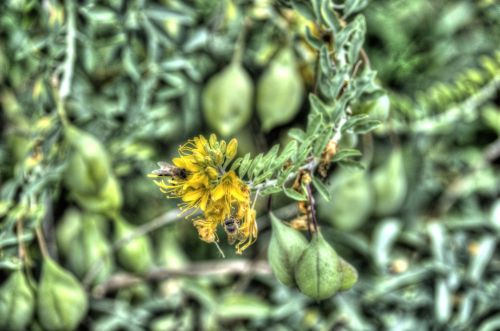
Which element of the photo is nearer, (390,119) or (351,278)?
(351,278)

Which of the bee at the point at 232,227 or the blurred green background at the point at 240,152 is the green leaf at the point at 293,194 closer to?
the bee at the point at 232,227

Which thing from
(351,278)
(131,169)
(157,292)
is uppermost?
(351,278)

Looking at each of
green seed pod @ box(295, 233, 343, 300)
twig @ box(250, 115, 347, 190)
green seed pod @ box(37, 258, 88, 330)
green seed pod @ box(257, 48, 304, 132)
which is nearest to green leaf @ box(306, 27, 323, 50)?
twig @ box(250, 115, 347, 190)

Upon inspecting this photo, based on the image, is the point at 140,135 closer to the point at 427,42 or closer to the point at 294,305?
the point at 294,305

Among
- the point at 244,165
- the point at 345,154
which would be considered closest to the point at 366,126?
the point at 345,154

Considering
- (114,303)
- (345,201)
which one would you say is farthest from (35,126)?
(345,201)

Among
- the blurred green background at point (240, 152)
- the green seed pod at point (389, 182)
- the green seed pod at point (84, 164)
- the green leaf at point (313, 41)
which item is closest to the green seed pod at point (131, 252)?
the blurred green background at point (240, 152)

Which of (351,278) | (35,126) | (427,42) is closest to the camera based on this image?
(351,278)
